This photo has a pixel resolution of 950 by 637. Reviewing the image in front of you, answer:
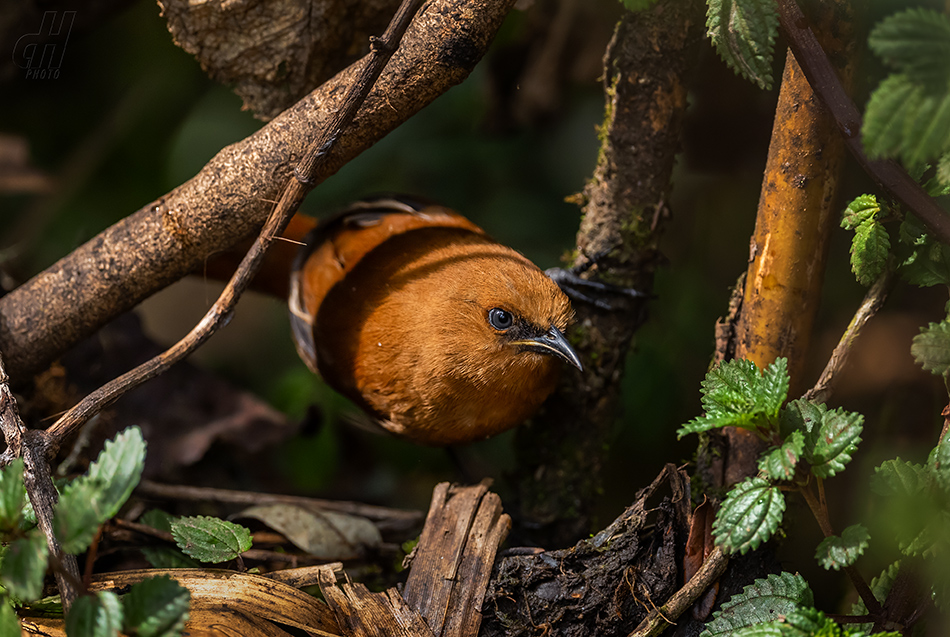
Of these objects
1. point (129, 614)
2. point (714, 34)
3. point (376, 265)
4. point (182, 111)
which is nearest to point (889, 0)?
point (714, 34)

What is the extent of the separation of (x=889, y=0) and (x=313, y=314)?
6.82 feet

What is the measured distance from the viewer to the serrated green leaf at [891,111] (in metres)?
1.19

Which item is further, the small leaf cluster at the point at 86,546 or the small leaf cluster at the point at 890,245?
the small leaf cluster at the point at 890,245

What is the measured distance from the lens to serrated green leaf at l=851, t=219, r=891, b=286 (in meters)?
1.61

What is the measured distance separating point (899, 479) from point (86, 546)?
5.09 ft

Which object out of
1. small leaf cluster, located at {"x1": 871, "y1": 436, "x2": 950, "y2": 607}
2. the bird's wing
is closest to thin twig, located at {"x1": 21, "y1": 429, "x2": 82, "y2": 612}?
the bird's wing

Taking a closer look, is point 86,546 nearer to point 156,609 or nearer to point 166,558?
point 156,609

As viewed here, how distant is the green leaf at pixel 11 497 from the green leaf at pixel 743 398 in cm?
Answer: 125

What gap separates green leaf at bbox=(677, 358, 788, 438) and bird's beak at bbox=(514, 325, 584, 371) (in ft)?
2.30

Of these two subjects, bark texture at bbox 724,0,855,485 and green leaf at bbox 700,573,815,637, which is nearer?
green leaf at bbox 700,573,815,637

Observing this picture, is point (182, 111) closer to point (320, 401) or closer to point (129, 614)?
point (320, 401)

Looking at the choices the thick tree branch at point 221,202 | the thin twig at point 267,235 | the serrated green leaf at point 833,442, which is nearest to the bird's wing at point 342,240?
the thick tree branch at point 221,202

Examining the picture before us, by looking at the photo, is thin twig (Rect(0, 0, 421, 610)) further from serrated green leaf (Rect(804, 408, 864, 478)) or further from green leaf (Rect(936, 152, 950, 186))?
serrated green leaf (Rect(804, 408, 864, 478))

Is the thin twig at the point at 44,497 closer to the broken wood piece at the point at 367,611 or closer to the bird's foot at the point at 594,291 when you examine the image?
the broken wood piece at the point at 367,611
